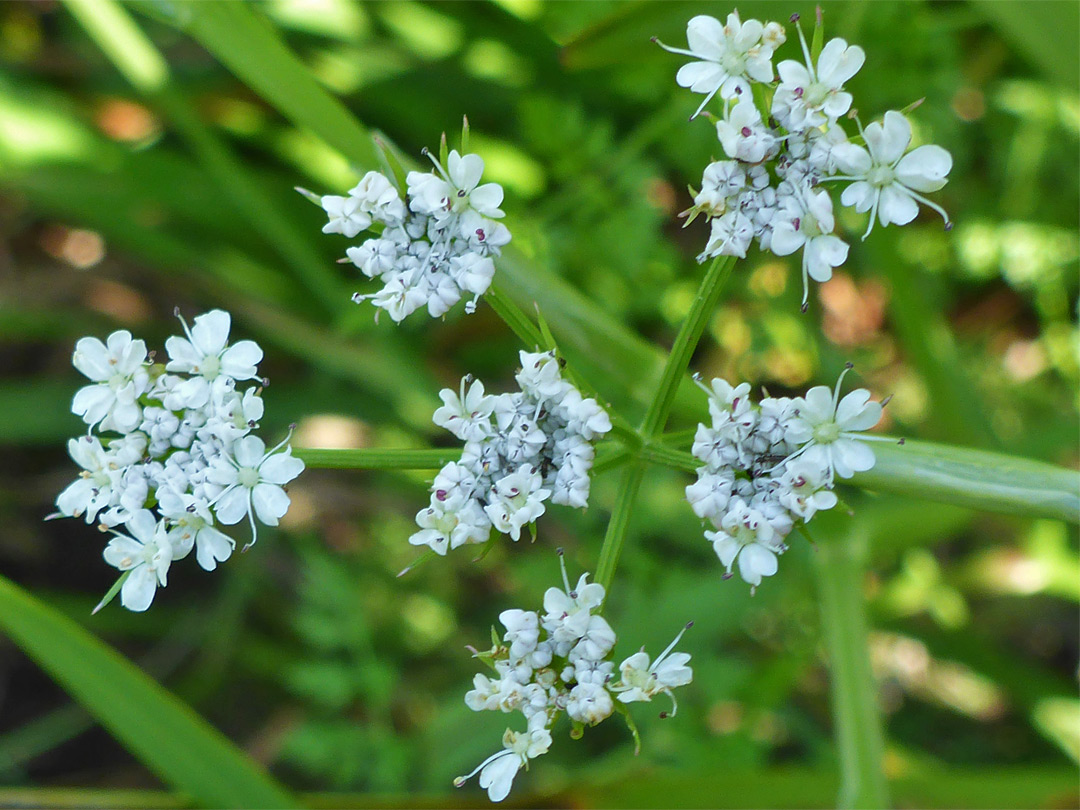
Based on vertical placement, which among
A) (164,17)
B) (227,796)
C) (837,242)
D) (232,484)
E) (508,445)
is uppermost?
(164,17)

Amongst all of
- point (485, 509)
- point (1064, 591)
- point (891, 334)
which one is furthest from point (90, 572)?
point (1064, 591)

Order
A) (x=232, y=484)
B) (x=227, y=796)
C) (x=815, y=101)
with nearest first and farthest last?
(x=815, y=101) < (x=232, y=484) < (x=227, y=796)

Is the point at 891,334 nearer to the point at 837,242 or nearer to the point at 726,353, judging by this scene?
the point at 726,353

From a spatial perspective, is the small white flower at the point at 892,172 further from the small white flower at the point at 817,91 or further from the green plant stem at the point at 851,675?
the green plant stem at the point at 851,675

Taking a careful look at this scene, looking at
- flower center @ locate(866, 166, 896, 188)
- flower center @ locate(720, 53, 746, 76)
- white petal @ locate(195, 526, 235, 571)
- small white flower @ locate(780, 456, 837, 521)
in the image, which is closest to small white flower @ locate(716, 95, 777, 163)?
flower center @ locate(720, 53, 746, 76)

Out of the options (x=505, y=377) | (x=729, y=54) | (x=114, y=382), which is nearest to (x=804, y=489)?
(x=729, y=54)

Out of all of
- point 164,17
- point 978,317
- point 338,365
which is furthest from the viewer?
point 978,317

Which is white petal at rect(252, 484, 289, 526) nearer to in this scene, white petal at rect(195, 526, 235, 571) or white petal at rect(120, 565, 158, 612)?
white petal at rect(195, 526, 235, 571)
